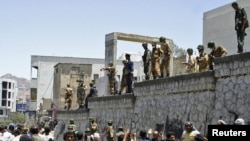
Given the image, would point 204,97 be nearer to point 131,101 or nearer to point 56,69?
point 131,101

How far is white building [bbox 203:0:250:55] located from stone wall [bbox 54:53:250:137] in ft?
36.8

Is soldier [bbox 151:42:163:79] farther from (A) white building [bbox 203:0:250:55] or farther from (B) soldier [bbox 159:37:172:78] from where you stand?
(A) white building [bbox 203:0:250:55]

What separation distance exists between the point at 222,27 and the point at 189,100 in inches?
677

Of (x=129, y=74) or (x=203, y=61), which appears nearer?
(x=203, y=61)

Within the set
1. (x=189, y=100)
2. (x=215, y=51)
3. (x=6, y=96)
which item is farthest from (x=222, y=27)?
(x=6, y=96)

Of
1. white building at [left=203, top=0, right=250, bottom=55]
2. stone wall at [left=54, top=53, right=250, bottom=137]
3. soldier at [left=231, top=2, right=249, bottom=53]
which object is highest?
white building at [left=203, top=0, right=250, bottom=55]

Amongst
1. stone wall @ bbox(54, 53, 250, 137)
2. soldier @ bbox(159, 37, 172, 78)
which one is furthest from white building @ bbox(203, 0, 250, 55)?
soldier @ bbox(159, 37, 172, 78)

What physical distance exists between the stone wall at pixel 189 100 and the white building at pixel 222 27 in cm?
1121

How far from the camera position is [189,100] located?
14.6 metres

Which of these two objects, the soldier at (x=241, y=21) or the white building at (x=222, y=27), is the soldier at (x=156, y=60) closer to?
the soldier at (x=241, y=21)

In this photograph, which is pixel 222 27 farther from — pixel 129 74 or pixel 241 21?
pixel 241 21

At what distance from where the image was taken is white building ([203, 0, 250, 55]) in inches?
1170

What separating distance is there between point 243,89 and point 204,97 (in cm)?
194

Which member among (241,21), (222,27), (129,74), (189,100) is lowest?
(189,100)
